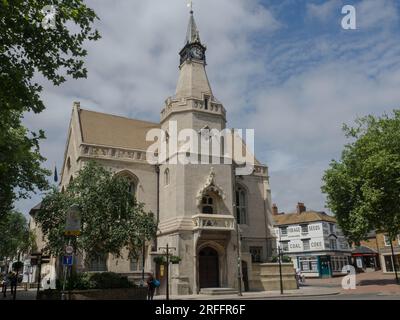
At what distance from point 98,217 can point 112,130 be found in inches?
710

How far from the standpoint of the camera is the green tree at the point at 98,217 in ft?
79.7

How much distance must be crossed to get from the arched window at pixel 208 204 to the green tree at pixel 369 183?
1314 cm

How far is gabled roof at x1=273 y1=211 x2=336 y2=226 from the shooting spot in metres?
67.1

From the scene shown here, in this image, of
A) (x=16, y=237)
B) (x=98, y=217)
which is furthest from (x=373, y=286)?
(x=16, y=237)

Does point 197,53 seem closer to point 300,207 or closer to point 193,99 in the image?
point 193,99

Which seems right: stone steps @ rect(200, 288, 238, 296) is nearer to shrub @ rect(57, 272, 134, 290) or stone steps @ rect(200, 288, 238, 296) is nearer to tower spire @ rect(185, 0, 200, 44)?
shrub @ rect(57, 272, 134, 290)

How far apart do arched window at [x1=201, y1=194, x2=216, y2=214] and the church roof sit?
967 centimetres

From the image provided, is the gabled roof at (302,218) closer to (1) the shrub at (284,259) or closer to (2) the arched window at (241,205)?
(2) the arched window at (241,205)
